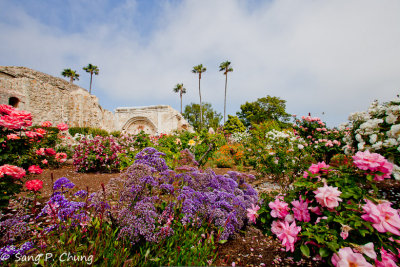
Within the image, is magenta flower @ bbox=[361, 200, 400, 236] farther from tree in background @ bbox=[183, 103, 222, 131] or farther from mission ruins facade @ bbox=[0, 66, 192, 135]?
tree in background @ bbox=[183, 103, 222, 131]

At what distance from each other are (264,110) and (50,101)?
30958mm

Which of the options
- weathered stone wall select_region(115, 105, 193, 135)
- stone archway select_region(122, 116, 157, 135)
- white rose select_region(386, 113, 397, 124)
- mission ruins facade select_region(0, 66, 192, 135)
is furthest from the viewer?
stone archway select_region(122, 116, 157, 135)

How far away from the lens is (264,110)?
109 ft

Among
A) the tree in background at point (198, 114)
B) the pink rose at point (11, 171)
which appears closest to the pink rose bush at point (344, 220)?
the pink rose at point (11, 171)

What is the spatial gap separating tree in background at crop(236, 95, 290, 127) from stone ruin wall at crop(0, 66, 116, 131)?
25120mm

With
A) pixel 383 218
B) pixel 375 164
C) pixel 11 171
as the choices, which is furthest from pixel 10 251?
pixel 375 164

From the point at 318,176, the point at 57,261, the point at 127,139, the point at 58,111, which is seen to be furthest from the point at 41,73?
the point at 318,176

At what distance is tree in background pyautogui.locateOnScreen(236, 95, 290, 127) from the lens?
1276 inches

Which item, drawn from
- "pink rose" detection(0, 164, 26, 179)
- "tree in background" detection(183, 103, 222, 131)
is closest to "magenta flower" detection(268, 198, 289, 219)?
"pink rose" detection(0, 164, 26, 179)

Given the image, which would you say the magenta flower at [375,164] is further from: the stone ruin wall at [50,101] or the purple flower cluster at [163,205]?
the stone ruin wall at [50,101]

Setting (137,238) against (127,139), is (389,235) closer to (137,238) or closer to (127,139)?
(137,238)

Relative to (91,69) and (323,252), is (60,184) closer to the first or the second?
(323,252)

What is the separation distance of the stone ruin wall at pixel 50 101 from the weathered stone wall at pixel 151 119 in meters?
2.32

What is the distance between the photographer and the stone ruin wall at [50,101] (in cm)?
1412
